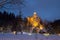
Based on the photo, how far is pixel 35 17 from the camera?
6212 centimetres

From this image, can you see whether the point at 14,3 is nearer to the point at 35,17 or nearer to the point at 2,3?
the point at 2,3

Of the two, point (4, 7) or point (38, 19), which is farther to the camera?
point (38, 19)

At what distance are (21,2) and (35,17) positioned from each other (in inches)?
2171

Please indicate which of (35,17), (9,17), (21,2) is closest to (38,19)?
(35,17)

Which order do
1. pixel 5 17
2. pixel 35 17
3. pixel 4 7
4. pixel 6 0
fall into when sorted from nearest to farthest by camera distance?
pixel 6 0 < pixel 4 7 < pixel 5 17 < pixel 35 17

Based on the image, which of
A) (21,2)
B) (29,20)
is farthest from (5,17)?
(21,2)

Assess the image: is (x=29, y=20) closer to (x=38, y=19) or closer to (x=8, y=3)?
(x=38, y=19)

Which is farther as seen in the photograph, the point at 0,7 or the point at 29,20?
the point at 29,20

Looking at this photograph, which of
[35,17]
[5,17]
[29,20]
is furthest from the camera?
[29,20]

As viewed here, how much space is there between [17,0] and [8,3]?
473 mm

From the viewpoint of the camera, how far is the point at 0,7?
671 centimetres

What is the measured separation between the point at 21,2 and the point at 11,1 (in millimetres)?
565

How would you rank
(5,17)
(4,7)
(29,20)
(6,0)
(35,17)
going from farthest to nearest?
1. (29,20)
2. (35,17)
3. (5,17)
4. (4,7)
5. (6,0)

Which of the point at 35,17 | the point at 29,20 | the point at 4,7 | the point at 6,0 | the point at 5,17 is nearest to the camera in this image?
the point at 6,0
